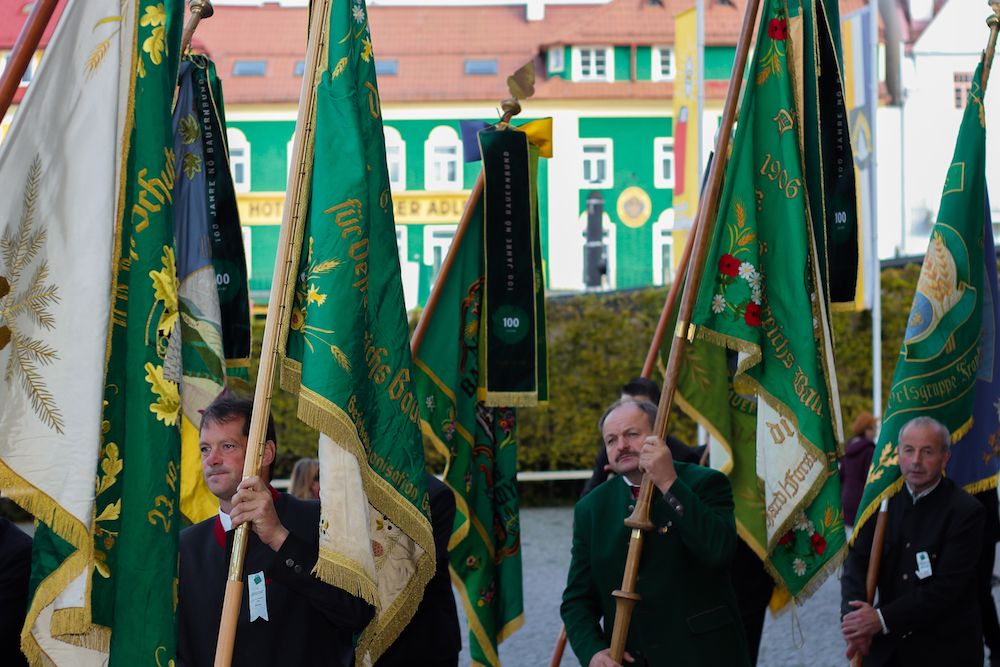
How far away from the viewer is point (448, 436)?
4594 mm

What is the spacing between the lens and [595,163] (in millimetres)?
25781

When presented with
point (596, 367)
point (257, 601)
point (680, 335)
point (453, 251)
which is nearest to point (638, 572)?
point (680, 335)

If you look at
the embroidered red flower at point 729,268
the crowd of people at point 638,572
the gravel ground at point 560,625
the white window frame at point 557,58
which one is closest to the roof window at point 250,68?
the white window frame at point 557,58

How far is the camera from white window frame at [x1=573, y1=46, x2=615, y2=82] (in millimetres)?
26237

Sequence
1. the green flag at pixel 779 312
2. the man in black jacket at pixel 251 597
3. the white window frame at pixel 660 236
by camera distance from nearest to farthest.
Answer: the man in black jacket at pixel 251 597
the green flag at pixel 779 312
the white window frame at pixel 660 236

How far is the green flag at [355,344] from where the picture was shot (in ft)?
8.18

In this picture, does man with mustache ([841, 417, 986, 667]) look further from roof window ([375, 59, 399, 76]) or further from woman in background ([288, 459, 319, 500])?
roof window ([375, 59, 399, 76])

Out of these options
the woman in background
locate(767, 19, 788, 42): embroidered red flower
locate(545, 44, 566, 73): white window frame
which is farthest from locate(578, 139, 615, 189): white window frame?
locate(767, 19, 788, 42): embroidered red flower

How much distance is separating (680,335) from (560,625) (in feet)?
14.2

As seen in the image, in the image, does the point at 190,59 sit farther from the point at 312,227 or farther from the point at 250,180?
the point at 250,180

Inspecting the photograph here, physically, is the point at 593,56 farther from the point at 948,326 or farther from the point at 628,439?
the point at 628,439

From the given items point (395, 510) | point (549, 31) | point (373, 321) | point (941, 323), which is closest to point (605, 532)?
point (395, 510)

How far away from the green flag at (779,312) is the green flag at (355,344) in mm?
1286

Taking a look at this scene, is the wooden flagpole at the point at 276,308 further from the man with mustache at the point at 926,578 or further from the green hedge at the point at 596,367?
the green hedge at the point at 596,367
